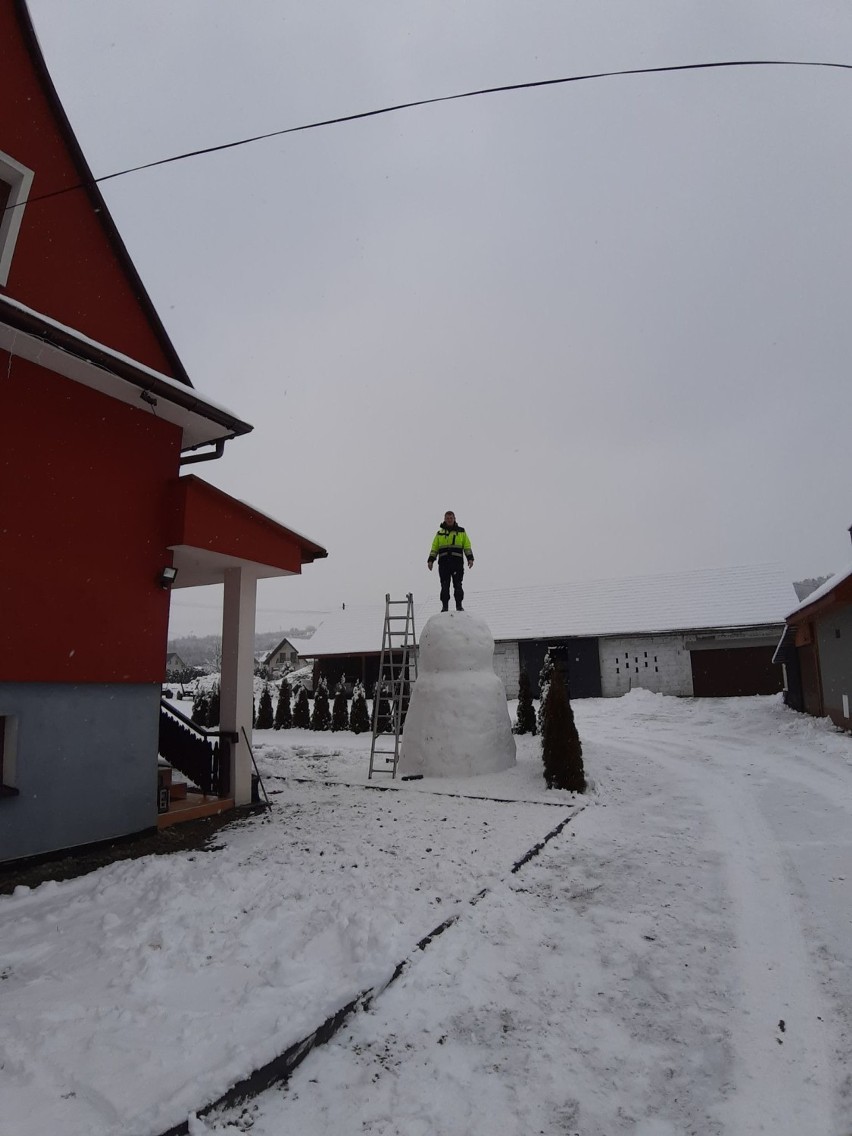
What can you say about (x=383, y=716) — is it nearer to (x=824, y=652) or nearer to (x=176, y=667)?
(x=824, y=652)

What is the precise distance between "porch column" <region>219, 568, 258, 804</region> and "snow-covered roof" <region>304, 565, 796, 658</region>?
15337mm

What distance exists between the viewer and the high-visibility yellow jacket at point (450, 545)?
1145 cm

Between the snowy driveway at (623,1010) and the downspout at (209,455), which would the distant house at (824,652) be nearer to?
the snowy driveway at (623,1010)

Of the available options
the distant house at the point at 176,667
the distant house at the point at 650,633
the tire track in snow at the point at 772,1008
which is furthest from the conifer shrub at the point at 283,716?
the distant house at the point at 176,667

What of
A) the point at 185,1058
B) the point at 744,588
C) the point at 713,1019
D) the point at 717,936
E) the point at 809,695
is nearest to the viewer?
the point at 185,1058

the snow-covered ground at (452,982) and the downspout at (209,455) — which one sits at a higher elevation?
the downspout at (209,455)

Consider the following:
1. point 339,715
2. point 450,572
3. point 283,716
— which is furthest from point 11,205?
point 283,716

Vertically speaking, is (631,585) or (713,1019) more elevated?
(631,585)

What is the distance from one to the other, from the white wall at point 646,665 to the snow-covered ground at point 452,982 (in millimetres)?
19393

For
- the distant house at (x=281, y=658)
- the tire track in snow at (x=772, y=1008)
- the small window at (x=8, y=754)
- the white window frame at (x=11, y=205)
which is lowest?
the tire track in snow at (x=772, y=1008)

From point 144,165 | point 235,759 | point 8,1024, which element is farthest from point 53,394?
point 8,1024

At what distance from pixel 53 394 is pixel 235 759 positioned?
15.6ft

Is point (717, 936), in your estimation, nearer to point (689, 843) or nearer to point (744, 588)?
point (689, 843)

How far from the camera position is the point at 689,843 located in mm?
6156
